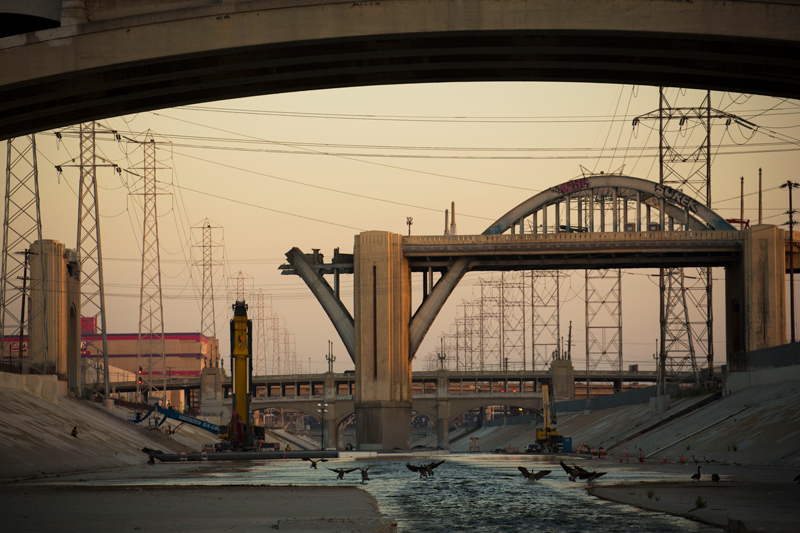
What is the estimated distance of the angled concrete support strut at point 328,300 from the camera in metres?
77.9

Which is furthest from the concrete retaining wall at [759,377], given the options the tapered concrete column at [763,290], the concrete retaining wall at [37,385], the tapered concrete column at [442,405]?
the tapered concrete column at [442,405]

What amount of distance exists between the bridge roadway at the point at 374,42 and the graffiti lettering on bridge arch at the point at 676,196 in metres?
61.0

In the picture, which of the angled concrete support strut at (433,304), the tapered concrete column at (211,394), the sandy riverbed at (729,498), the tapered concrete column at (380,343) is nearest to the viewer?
the sandy riverbed at (729,498)

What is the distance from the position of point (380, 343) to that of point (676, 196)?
1160 inches

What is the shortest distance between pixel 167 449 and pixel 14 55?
60.5m

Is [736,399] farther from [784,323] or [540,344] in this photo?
[540,344]

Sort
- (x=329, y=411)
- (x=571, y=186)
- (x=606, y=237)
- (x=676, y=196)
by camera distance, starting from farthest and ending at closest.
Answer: (x=329, y=411) < (x=571, y=186) < (x=676, y=196) < (x=606, y=237)

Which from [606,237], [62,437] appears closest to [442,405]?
[606,237]

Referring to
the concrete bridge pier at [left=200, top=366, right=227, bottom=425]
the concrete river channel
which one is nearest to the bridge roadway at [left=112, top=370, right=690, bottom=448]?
the concrete bridge pier at [left=200, top=366, right=227, bottom=425]

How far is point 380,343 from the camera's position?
246 ft

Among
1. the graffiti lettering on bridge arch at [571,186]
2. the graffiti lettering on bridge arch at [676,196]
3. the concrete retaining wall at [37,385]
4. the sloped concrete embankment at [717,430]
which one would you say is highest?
the graffiti lettering on bridge arch at [571,186]

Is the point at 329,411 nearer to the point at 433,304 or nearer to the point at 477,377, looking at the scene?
the point at 477,377

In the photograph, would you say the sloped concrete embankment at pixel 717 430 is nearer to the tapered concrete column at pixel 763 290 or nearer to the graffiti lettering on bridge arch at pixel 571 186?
the tapered concrete column at pixel 763 290

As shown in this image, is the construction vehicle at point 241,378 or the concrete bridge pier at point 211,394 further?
the concrete bridge pier at point 211,394
